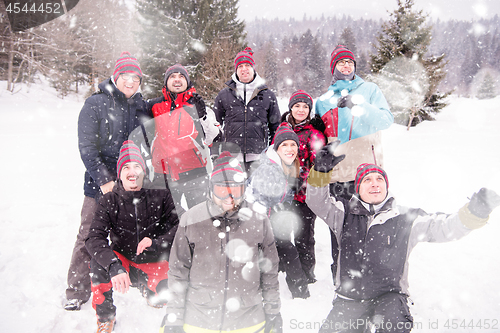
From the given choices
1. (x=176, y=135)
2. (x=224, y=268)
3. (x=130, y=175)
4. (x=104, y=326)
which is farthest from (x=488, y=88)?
(x=104, y=326)

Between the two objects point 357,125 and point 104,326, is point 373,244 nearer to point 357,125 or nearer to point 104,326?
point 357,125

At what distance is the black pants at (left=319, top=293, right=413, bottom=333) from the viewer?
6.96ft

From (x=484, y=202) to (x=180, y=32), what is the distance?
18.7m

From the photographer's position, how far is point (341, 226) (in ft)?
8.10

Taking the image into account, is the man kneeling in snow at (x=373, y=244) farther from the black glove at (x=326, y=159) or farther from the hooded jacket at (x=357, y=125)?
the hooded jacket at (x=357, y=125)

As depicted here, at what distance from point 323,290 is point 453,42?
10563 centimetres

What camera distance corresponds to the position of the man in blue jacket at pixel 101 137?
275 centimetres

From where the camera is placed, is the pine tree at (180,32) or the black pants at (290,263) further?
the pine tree at (180,32)

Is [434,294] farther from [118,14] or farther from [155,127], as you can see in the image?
[118,14]

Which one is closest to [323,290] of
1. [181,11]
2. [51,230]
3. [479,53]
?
[51,230]

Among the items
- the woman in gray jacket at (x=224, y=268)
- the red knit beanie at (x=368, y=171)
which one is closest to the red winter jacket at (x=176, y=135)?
the woman in gray jacket at (x=224, y=268)

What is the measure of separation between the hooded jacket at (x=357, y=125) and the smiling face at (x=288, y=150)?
0.45 m

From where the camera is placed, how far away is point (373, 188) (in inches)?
93.7

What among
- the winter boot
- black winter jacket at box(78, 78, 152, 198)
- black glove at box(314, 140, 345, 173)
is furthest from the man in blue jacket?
black glove at box(314, 140, 345, 173)
